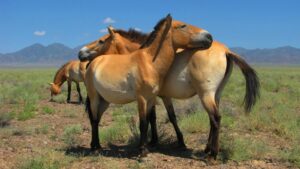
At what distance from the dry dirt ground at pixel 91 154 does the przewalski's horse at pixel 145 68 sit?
1.60 feet

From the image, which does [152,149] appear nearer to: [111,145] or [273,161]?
[111,145]

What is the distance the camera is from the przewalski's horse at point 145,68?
6.81m

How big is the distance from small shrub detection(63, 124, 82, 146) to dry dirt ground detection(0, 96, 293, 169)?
104 millimetres

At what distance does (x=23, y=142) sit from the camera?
8.66m

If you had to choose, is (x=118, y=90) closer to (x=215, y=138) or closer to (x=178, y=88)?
(x=178, y=88)

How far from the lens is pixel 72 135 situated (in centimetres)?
942

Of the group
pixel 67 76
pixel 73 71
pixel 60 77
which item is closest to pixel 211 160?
pixel 73 71

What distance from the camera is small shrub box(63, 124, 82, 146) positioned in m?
8.71

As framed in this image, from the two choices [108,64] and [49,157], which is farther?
[108,64]

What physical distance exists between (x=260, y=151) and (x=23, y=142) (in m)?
4.76

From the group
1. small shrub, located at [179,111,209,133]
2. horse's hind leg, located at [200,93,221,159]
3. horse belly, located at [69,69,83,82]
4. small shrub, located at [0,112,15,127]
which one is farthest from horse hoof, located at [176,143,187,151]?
horse belly, located at [69,69,83,82]

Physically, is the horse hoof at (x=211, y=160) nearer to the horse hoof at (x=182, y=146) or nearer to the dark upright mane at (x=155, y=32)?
A: the horse hoof at (x=182, y=146)

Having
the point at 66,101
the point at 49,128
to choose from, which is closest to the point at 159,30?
the point at 49,128

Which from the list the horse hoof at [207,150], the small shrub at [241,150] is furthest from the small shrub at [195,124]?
the horse hoof at [207,150]
